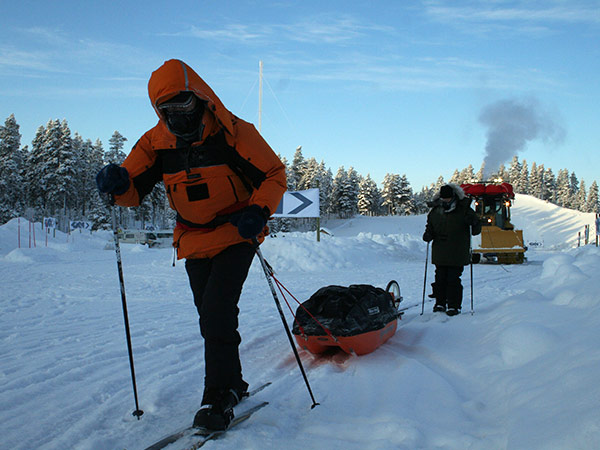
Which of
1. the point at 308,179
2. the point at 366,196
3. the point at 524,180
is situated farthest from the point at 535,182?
the point at 308,179

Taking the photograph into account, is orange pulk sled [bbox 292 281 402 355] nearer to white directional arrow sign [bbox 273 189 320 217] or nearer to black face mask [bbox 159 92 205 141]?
black face mask [bbox 159 92 205 141]

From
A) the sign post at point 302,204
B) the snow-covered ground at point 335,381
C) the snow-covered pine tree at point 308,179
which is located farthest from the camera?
the snow-covered pine tree at point 308,179

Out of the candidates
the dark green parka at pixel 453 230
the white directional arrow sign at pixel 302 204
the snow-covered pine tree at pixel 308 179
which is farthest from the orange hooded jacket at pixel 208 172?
the snow-covered pine tree at pixel 308 179

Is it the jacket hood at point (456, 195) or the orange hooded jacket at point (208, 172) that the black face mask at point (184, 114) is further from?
the jacket hood at point (456, 195)

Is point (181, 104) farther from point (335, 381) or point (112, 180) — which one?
point (335, 381)

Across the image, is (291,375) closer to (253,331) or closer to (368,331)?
(368,331)

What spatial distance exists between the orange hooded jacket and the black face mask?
0.14 ft

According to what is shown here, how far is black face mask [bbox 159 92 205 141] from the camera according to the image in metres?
2.52

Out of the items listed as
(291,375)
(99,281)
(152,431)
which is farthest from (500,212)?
(152,431)

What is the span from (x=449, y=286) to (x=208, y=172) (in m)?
4.33

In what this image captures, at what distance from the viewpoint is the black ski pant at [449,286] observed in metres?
5.77

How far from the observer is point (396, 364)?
3.58 m

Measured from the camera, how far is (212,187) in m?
2.62

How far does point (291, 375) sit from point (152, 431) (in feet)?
4.22
